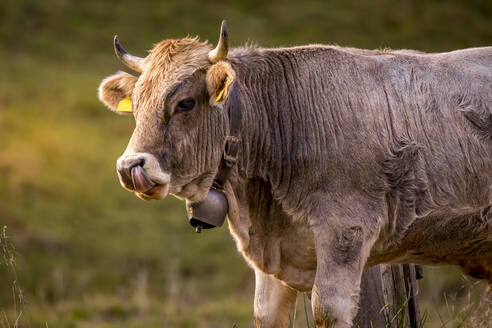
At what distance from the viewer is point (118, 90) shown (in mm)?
6684

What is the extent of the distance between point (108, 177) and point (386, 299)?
17986mm

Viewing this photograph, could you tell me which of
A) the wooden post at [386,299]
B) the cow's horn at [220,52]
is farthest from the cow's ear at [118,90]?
the wooden post at [386,299]

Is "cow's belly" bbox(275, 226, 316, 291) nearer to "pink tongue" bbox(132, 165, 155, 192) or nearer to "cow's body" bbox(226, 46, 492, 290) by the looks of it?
"cow's body" bbox(226, 46, 492, 290)

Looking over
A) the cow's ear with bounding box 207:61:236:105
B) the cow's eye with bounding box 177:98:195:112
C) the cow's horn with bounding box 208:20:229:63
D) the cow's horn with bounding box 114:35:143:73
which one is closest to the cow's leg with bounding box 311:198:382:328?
the cow's ear with bounding box 207:61:236:105

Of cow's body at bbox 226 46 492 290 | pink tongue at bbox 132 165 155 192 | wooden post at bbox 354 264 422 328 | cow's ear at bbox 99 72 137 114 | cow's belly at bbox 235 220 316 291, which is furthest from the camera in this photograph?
wooden post at bbox 354 264 422 328

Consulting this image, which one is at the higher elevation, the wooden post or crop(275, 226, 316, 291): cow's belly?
crop(275, 226, 316, 291): cow's belly

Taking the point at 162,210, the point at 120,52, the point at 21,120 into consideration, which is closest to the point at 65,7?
the point at 21,120

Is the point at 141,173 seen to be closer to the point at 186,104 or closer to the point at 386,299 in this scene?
the point at 186,104

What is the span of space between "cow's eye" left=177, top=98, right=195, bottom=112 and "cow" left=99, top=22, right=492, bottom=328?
3cm

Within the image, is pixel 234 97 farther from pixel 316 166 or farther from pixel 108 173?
pixel 108 173

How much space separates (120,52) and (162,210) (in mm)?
16802

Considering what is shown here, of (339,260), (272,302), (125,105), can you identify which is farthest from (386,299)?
(125,105)

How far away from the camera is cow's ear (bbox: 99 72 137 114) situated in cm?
657

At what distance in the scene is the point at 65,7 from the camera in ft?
129
